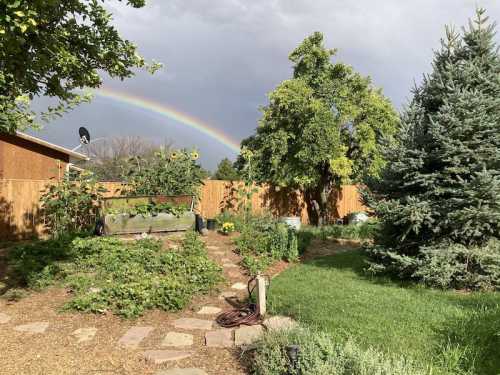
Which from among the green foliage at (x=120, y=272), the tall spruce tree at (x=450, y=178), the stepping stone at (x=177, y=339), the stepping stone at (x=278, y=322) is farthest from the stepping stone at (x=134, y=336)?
the tall spruce tree at (x=450, y=178)

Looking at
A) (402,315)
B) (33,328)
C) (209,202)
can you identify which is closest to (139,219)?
(33,328)

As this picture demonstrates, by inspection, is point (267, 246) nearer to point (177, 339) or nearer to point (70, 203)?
point (177, 339)

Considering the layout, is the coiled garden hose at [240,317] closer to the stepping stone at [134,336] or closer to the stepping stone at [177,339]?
the stepping stone at [177,339]

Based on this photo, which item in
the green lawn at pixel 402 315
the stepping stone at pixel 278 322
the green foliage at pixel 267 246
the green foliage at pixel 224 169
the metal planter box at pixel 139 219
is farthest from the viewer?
the green foliage at pixel 224 169

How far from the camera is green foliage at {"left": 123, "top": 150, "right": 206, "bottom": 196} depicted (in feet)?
31.5

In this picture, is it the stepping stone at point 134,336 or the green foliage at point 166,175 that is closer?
the stepping stone at point 134,336

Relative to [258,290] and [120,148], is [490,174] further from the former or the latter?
[120,148]

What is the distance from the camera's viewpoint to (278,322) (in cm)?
405

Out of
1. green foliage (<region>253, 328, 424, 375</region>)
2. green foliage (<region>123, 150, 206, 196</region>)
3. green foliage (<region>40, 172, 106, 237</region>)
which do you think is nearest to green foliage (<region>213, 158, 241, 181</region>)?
green foliage (<region>123, 150, 206, 196</region>)

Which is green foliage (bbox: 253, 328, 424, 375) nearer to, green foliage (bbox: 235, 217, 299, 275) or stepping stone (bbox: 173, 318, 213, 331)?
stepping stone (bbox: 173, 318, 213, 331)

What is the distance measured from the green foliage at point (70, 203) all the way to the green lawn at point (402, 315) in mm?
5466

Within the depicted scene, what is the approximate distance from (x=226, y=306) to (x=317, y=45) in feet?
39.7

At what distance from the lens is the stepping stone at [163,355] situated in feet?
11.5

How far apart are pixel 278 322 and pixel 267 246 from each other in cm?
388
